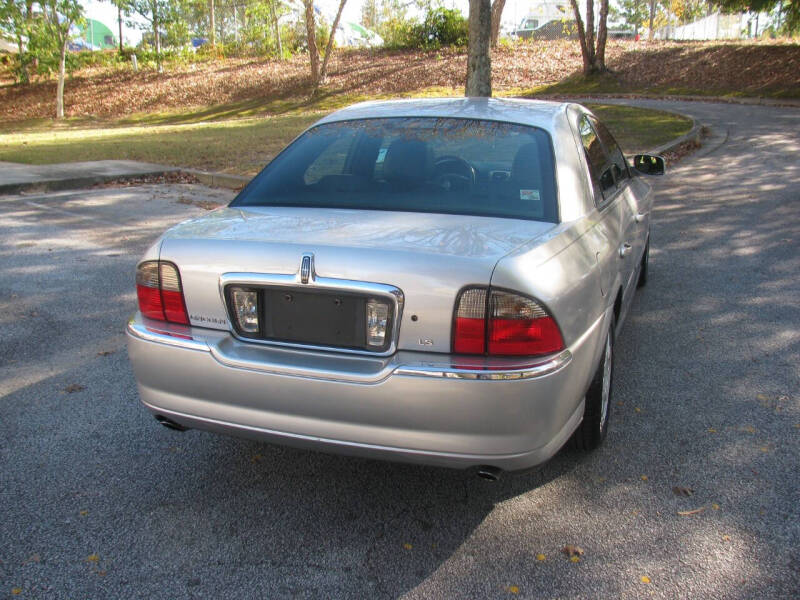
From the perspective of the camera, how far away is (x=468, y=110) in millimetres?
A: 3996

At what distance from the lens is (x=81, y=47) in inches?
1944

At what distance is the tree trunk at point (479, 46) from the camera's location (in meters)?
14.5

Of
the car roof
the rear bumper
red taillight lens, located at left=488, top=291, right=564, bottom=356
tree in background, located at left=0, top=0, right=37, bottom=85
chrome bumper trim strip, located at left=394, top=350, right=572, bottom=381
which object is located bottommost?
the rear bumper

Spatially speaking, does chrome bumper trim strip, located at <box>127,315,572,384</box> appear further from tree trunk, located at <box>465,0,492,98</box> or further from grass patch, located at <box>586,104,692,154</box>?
tree trunk, located at <box>465,0,492,98</box>

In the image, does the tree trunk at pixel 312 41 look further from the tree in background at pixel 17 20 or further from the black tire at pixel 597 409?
the black tire at pixel 597 409

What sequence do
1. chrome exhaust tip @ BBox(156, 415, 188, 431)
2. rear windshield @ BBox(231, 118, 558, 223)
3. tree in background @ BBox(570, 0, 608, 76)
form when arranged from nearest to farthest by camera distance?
chrome exhaust tip @ BBox(156, 415, 188, 431) → rear windshield @ BBox(231, 118, 558, 223) → tree in background @ BBox(570, 0, 608, 76)

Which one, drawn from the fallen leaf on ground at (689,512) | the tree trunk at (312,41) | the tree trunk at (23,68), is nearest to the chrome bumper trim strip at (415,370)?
the fallen leaf on ground at (689,512)

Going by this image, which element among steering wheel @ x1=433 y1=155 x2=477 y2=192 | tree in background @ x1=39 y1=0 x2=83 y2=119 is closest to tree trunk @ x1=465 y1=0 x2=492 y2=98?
steering wheel @ x1=433 y1=155 x2=477 y2=192

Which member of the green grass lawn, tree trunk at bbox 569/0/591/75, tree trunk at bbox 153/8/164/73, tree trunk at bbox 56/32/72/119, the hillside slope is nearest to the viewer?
the green grass lawn

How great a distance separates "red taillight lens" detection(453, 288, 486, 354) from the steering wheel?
3.20 feet

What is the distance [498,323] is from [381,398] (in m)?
0.48

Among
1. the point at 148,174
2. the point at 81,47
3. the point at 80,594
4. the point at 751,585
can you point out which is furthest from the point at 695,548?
the point at 81,47

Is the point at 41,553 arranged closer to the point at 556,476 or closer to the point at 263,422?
the point at 263,422

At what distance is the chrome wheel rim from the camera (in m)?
3.45
